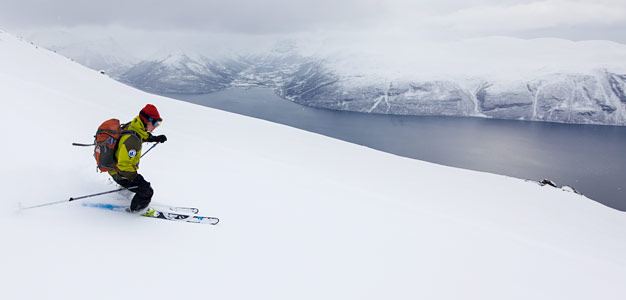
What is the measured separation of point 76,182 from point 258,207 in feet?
11.2

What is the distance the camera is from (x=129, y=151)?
454 centimetres

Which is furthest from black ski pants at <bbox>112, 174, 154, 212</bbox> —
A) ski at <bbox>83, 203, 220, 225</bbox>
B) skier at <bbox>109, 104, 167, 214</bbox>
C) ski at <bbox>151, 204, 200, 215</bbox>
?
ski at <bbox>151, 204, 200, 215</bbox>

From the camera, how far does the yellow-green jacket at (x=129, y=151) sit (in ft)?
14.9

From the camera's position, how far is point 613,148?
113438 millimetres

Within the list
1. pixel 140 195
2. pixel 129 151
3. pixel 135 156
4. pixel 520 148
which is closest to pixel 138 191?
pixel 140 195

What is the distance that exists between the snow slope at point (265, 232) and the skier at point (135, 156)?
1.16 feet

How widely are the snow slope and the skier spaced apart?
1.16ft

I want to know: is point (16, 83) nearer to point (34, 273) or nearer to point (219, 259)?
point (34, 273)

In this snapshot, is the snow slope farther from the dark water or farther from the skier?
the dark water

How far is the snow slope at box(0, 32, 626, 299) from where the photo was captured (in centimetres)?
365

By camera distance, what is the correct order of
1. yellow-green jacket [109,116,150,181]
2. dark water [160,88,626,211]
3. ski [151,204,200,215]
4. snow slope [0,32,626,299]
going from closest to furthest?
1. snow slope [0,32,626,299]
2. yellow-green jacket [109,116,150,181]
3. ski [151,204,200,215]
4. dark water [160,88,626,211]

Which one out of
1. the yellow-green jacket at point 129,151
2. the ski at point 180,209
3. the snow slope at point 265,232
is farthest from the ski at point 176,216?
the yellow-green jacket at point 129,151

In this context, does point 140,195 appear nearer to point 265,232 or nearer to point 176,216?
point 176,216

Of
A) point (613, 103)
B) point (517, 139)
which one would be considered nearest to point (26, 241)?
point (517, 139)
